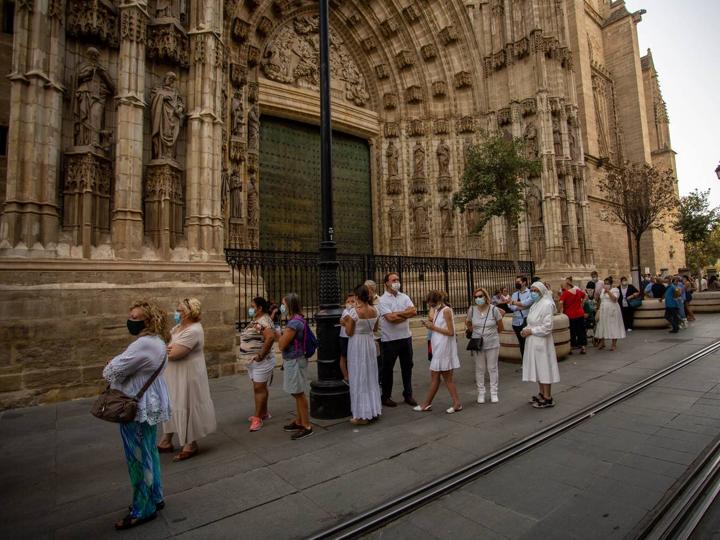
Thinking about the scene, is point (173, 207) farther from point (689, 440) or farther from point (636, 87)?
point (636, 87)

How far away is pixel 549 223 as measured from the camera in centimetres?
1738

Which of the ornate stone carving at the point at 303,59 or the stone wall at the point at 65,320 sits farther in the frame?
the ornate stone carving at the point at 303,59

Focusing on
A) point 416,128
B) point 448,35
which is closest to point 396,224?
point 416,128

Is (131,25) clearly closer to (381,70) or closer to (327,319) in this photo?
(327,319)

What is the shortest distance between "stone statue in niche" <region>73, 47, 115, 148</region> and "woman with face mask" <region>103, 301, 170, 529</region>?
5.92 meters

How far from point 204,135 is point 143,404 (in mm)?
7058

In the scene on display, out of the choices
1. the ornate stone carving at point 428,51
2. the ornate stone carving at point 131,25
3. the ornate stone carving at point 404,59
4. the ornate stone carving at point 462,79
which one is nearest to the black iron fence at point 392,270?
the ornate stone carving at point 131,25

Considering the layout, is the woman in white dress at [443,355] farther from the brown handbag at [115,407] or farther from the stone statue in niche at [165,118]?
the stone statue in niche at [165,118]

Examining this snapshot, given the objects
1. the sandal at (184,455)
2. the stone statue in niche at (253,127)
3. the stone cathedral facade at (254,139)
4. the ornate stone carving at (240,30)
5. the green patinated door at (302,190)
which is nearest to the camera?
the sandal at (184,455)

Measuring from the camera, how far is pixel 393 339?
18.6 feet

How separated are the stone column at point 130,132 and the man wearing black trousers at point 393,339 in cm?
501

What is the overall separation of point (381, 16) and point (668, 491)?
19.1 metres

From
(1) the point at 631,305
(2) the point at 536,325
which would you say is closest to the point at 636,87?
(1) the point at 631,305

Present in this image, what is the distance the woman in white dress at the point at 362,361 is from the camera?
4.71 metres
